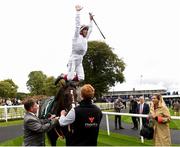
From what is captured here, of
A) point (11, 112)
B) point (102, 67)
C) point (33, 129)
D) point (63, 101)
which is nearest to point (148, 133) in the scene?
point (63, 101)

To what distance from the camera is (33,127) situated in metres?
6.68

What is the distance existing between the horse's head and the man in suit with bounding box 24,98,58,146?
1.68m

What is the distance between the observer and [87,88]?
21.2 ft

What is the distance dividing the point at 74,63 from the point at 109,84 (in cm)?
4915

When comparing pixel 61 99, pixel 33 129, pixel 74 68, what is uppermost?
pixel 74 68

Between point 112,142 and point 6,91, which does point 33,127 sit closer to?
point 112,142

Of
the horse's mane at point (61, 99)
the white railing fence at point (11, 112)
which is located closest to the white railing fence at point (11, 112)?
the white railing fence at point (11, 112)

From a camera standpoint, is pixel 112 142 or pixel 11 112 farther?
pixel 11 112

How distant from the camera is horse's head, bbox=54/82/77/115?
8.62 metres

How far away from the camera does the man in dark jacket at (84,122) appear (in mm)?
6324

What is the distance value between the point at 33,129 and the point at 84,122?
89 cm

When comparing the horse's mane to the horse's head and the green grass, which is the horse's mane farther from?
the green grass

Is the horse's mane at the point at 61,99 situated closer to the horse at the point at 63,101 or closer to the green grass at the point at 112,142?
the horse at the point at 63,101

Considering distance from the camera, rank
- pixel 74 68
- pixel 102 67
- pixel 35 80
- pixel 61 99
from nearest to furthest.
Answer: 1. pixel 61 99
2. pixel 74 68
3. pixel 102 67
4. pixel 35 80
